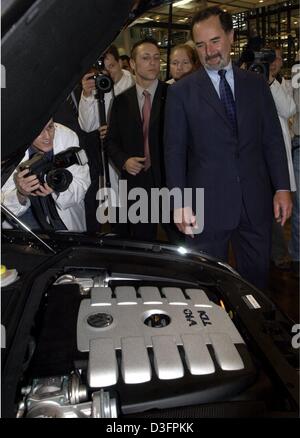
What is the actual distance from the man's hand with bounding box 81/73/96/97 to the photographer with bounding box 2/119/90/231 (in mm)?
950

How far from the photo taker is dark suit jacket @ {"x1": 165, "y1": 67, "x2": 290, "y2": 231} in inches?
72.2

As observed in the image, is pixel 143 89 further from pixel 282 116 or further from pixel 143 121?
pixel 282 116

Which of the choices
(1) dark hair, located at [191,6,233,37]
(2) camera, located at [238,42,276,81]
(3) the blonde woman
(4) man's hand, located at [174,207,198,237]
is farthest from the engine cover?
(3) the blonde woman

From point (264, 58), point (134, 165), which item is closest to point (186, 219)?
A: point (134, 165)

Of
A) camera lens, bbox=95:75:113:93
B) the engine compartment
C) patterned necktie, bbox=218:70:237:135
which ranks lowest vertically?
the engine compartment

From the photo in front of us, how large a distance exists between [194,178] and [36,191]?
0.70 metres

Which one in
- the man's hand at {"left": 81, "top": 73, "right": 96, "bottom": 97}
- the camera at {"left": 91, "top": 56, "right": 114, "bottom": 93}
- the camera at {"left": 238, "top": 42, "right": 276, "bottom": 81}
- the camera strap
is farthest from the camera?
the man's hand at {"left": 81, "top": 73, "right": 96, "bottom": 97}

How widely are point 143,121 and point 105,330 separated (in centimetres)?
202

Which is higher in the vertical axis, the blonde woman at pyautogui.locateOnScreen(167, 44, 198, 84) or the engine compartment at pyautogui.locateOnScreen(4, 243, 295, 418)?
the blonde woman at pyautogui.locateOnScreen(167, 44, 198, 84)

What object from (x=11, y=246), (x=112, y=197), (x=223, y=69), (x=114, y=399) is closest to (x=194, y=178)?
(x=223, y=69)

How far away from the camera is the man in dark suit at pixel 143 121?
8.72 feet

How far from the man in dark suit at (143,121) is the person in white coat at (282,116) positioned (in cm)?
72

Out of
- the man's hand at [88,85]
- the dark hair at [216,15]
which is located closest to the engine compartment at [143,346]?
the dark hair at [216,15]

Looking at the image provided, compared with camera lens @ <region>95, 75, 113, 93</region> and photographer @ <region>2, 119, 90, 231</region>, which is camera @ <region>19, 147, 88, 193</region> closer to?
photographer @ <region>2, 119, 90, 231</region>
